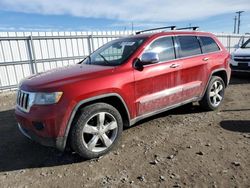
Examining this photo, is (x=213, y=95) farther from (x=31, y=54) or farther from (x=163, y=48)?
(x=31, y=54)


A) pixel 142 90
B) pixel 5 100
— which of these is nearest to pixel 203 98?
pixel 142 90

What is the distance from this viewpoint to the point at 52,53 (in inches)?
420

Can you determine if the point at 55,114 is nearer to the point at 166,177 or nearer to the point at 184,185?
the point at 166,177

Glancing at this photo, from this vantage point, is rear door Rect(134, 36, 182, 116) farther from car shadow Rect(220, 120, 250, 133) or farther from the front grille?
the front grille

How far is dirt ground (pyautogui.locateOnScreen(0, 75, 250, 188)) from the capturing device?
3037 millimetres

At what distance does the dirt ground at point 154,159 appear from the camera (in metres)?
3.04

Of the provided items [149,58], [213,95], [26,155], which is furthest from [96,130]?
[213,95]

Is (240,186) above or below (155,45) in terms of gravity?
below

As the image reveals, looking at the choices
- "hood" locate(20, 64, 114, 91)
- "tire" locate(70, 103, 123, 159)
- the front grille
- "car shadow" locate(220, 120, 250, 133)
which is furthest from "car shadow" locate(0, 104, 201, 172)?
"car shadow" locate(220, 120, 250, 133)

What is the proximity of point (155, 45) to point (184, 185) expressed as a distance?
2.49 m

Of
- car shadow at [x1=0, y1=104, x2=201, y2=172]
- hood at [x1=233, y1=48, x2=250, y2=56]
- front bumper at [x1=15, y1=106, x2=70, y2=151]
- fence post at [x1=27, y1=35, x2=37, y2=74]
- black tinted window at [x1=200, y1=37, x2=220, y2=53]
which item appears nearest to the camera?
front bumper at [x1=15, y1=106, x2=70, y2=151]

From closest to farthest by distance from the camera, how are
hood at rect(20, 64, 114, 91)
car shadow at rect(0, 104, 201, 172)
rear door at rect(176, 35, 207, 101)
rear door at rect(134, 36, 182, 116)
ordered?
hood at rect(20, 64, 114, 91), car shadow at rect(0, 104, 201, 172), rear door at rect(134, 36, 182, 116), rear door at rect(176, 35, 207, 101)

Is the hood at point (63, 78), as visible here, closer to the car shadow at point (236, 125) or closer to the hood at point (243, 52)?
the car shadow at point (236, 125)

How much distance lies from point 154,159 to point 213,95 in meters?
2.79
